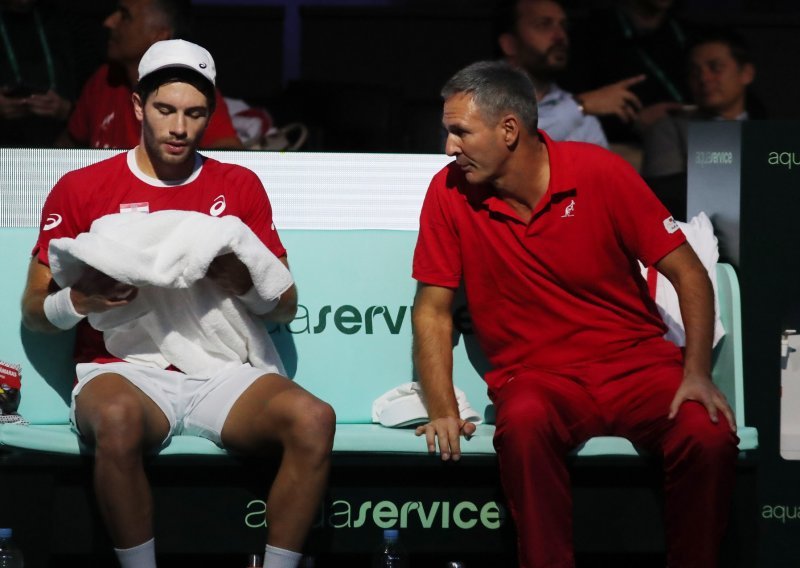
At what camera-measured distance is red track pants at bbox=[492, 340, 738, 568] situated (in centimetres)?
326

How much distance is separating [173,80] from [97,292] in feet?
2.03

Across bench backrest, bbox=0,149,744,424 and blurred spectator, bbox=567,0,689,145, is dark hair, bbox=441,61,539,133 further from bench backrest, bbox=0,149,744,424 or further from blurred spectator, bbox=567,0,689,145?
blurred spectator, bbox=567,0,689,145

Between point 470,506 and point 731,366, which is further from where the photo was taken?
point 731,366

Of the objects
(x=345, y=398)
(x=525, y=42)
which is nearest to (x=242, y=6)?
(x=525, y=42)

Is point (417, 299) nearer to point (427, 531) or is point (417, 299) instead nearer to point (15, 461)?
point (427, 531)

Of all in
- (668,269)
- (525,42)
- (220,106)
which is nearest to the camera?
(668,269)

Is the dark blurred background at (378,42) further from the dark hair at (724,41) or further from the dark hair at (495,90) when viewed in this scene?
the dark hair at (495,90)

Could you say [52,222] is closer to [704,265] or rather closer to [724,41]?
[704,265]

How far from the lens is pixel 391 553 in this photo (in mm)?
3512

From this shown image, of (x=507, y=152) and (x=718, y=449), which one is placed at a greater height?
(x=507, y=152)

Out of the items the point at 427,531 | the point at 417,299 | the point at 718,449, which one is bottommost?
the point at 427,531

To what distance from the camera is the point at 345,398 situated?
3971 mm

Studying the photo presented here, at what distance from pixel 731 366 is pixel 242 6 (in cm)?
411

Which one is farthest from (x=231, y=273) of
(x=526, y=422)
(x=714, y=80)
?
(x=714, y=80)
